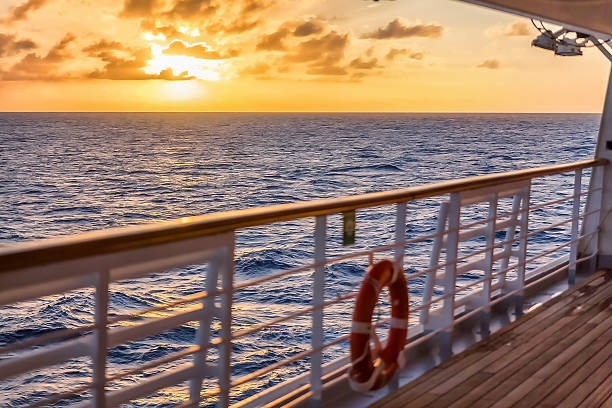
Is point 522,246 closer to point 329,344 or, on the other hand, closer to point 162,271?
point 329,344

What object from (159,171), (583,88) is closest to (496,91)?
(583,88)

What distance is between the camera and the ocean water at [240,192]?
10766 mm

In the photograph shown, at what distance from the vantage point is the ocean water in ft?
35.3

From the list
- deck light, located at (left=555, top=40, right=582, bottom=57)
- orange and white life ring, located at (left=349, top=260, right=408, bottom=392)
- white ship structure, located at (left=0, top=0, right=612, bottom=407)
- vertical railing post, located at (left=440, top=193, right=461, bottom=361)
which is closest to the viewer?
white ship structure, located at (left=0, top=0, right=612, bottom=407)

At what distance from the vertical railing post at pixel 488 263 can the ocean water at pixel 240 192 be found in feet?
5.03

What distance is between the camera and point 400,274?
1.80 metres

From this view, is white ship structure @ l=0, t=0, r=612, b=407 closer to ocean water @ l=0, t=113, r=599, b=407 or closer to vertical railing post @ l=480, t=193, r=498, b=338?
vertical railing post @ l=480, t=193, r=498, b=338

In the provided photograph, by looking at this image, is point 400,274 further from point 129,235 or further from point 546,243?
point 546,243

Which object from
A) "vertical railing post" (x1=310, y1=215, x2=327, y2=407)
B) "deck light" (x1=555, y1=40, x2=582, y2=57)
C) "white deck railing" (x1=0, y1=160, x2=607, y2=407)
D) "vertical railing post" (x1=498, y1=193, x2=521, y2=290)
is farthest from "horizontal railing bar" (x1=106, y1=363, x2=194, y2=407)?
"deck light" (x1=555, y1=40, x2=582, y2=57)

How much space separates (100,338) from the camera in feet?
3.66

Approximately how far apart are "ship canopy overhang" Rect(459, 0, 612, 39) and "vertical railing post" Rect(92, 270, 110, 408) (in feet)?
4.32

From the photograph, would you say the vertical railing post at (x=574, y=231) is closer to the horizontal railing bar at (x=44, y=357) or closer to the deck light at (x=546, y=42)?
the deck light at (x=546, y=42)

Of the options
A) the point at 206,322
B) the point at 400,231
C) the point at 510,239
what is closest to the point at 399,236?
the point at 400,231

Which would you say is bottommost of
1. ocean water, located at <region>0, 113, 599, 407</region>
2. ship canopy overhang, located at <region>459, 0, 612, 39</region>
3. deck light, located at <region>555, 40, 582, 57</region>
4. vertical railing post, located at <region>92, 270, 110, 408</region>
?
ocean water, located at <region>0, 113, 599, 407</region>
